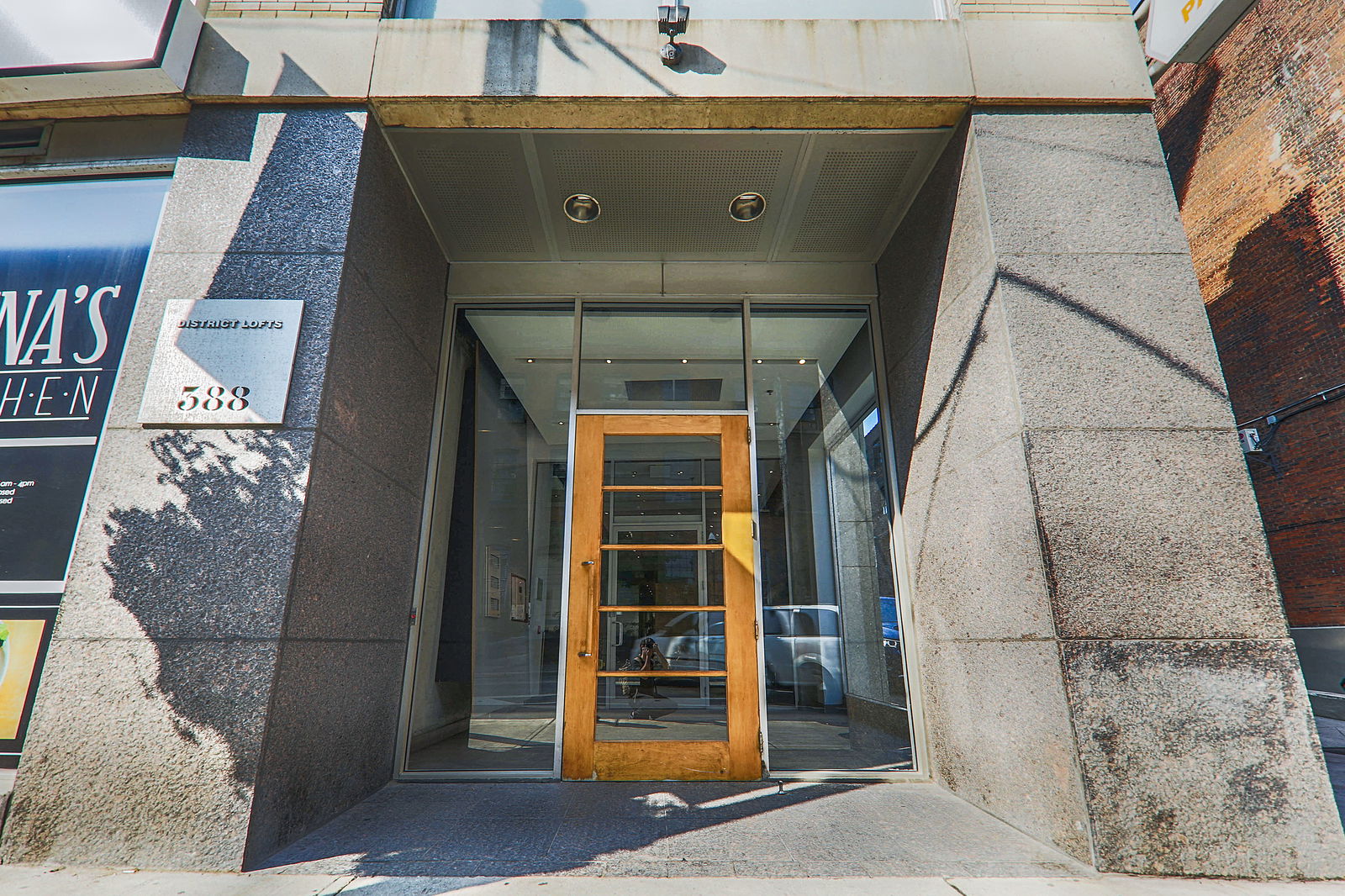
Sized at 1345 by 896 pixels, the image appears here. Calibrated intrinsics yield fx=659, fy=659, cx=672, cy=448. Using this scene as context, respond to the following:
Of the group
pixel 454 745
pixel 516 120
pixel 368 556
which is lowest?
pixel 454 745

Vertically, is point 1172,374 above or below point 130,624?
above

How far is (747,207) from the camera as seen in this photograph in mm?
4461

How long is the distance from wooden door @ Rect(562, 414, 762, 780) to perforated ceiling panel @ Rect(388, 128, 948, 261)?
1.32 meters

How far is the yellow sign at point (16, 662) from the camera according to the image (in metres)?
3.20

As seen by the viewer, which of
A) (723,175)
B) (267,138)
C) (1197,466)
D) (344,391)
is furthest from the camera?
(723,175)

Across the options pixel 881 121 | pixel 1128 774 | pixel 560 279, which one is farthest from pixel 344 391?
pixel 1128 774

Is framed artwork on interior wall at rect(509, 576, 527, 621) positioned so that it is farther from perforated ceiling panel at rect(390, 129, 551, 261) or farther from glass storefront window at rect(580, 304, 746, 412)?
perforated ceiling panel at rect(390, 129, 551, 261)


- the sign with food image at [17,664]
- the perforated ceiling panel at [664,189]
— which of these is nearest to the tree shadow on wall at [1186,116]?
the perforated ceiling panel at [664,189]

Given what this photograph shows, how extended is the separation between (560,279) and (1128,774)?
4.39m

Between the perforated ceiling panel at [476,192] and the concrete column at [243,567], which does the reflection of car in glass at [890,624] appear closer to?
the concrete column at [243,567]

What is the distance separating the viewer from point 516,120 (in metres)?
3.78

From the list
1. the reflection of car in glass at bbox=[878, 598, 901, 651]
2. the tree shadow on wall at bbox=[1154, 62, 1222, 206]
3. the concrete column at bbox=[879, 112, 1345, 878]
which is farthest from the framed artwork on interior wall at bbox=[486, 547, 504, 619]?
the tree shadow on wall at bbox=[1154, 62, 1222, 206]

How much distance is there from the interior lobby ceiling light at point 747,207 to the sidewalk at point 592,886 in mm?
3809

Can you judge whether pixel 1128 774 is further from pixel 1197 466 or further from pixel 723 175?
pixel 723 175
